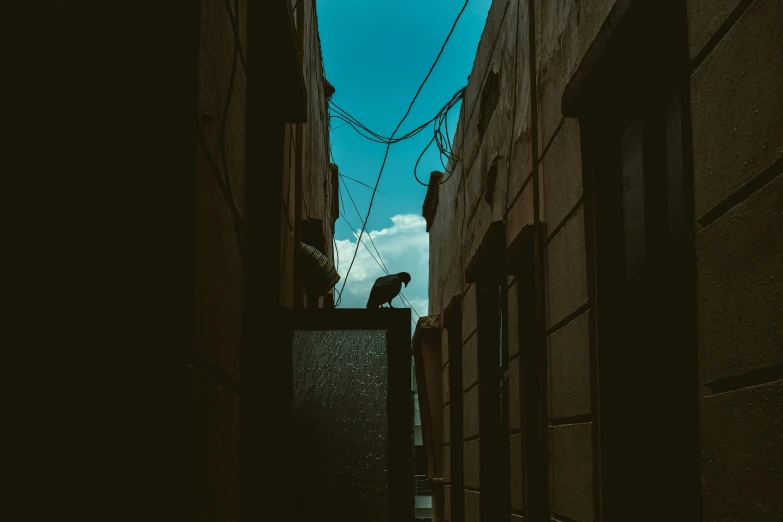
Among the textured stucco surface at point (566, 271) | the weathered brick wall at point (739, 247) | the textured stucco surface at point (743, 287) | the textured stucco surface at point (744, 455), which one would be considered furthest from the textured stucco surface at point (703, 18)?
the textured stucco surface at point (566, 271)

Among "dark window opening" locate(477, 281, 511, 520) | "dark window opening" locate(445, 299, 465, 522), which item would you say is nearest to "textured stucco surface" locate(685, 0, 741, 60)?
"dark window opening" locate(477, 281, 511, 520)

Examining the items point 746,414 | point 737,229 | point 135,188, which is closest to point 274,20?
point 135,188

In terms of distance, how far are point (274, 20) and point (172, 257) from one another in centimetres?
191

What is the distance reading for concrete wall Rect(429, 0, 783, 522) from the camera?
2283 mm

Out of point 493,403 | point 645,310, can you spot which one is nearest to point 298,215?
point 493,403

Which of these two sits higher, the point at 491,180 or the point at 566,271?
the point at 491,180

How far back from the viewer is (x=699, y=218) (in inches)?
109

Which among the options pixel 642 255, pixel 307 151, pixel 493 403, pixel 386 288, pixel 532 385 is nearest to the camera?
pixel 642 255

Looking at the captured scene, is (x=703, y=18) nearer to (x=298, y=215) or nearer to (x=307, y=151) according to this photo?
(x=298, y=215)

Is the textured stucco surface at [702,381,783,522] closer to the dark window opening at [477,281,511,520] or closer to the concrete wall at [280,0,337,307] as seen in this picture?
the concrete wall at [280,0,337,307]

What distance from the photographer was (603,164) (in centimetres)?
410

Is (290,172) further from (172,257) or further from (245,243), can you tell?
(172,257)

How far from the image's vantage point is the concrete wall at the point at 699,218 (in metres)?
2.28

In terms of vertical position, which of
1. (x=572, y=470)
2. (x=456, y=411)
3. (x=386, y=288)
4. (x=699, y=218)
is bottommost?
(x=572, y=470)
